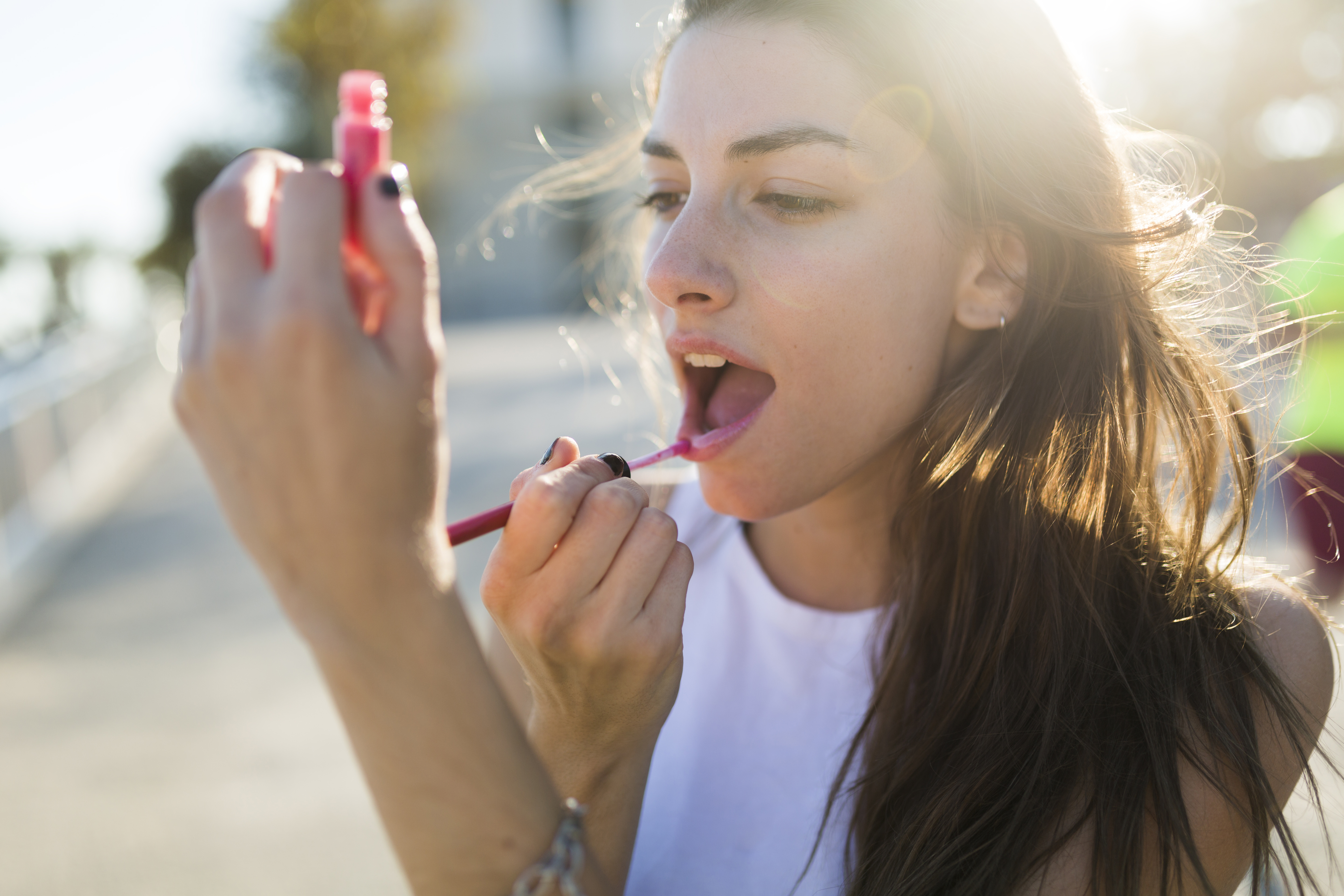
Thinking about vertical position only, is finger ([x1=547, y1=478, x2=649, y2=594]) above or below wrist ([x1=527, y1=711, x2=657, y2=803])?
above

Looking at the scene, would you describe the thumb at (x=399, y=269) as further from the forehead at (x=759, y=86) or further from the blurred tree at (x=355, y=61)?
the blurred tree at (x=355, y=61)

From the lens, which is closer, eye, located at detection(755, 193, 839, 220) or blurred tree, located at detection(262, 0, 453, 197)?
eye, located at detection(755, 193, 839, 220)

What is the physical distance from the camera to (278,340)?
30.8 inches

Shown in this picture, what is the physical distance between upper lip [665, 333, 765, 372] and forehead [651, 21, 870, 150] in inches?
12.7

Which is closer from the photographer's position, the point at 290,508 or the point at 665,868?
the point at 290,508

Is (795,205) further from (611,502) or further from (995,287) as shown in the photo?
(611,502)

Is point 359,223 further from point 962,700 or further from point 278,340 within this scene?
point 962,700

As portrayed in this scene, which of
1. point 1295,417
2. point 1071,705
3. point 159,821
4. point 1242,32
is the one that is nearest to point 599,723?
point 1071,705

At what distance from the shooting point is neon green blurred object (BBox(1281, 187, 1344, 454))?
442 cm

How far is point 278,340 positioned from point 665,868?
123 centimetres

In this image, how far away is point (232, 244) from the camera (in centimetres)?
81

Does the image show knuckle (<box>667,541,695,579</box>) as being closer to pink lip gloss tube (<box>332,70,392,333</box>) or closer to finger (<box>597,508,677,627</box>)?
finger (<box>597,508,677,627</box>)

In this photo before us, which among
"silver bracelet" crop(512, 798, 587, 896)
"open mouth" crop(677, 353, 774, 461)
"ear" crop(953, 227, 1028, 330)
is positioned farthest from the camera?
"open mouth" crop(677, 353, 774, 461)

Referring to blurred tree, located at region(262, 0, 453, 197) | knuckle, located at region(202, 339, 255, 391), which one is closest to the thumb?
knuckle, located at region(202, 339, 255, 391)
